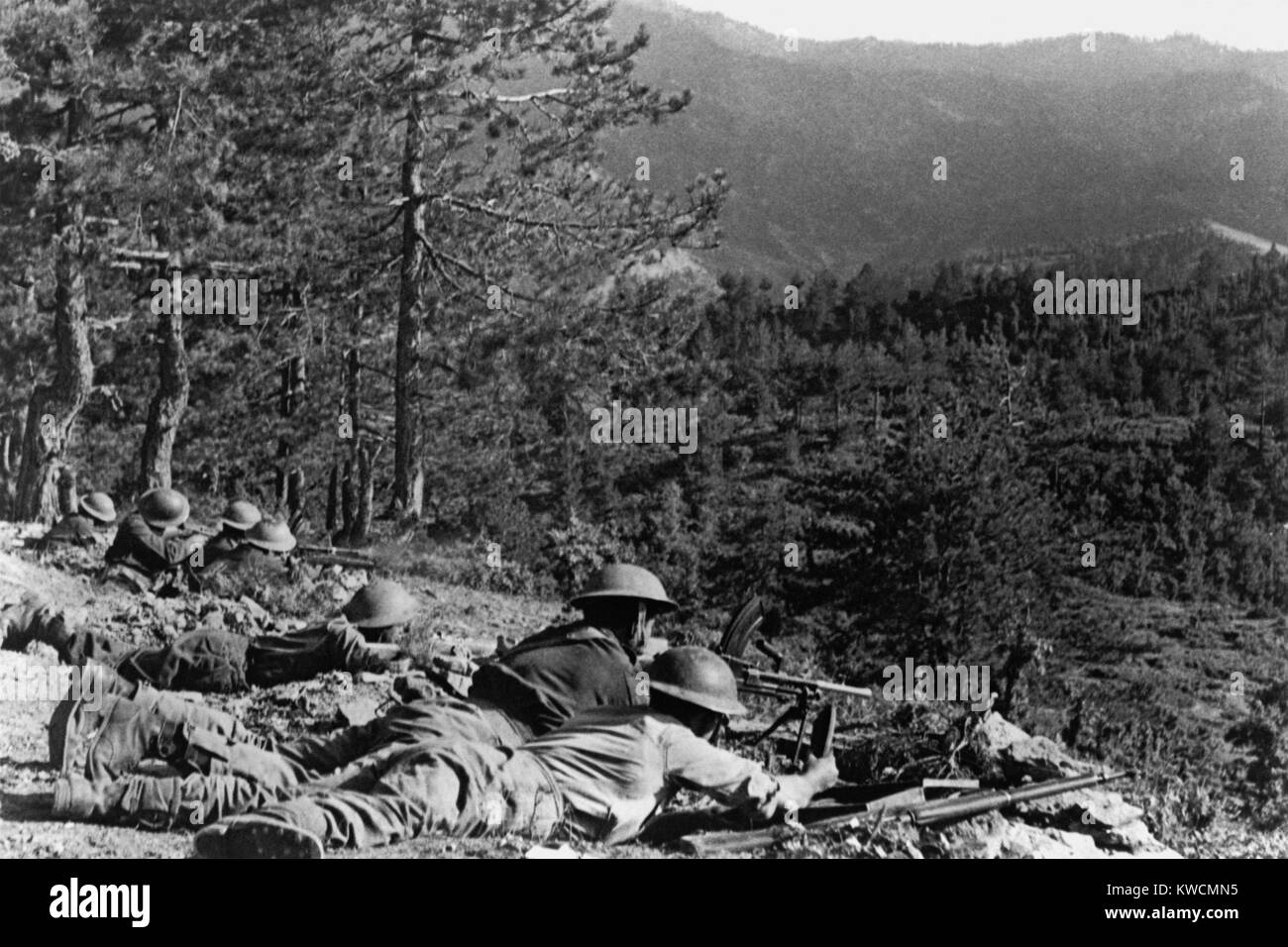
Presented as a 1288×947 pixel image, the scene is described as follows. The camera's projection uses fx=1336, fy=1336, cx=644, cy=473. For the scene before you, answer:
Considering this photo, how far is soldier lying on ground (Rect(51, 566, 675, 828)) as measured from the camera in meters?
5.46

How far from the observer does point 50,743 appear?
593cm

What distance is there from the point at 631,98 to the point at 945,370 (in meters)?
32.8

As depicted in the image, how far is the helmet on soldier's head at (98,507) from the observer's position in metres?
10.6

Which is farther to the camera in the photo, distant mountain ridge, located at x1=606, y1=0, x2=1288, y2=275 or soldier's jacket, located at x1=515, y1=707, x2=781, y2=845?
distant mountain ridge, located at x1=606, y1=0, x2=1288, y2=275

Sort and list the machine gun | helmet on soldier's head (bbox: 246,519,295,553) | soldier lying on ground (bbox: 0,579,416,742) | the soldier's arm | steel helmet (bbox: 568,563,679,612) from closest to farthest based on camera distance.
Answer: the soldier's arm, steel helmet (bbox: 568,563,679,612), the machine gun, soldier lying on ground (bbox: 0,579,416,742), helmet on soldier's head (bbox: 246,519,295,553)

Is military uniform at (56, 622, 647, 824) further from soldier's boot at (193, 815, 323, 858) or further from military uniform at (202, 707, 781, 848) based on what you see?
soldier's boot at (193, 815, 323, 858)

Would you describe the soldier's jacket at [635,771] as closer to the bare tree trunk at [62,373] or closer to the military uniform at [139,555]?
the military uniform at [139,555]

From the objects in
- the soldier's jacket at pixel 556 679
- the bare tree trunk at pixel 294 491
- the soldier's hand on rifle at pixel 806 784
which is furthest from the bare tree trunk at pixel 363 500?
the soldier's hand on rifle at pixel 806 784

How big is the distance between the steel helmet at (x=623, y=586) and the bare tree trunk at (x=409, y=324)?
496 centimetres

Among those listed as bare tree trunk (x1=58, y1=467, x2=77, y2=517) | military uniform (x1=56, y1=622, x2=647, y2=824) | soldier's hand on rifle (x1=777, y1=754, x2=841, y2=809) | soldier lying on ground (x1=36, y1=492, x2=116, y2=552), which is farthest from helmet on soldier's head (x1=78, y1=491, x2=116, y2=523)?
soldier's hand on rifle (x1=777, y1=754, x2=841, y2=809)

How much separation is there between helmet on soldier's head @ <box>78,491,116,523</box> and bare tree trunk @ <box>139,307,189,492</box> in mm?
433

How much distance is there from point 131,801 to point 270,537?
4.73 metres
